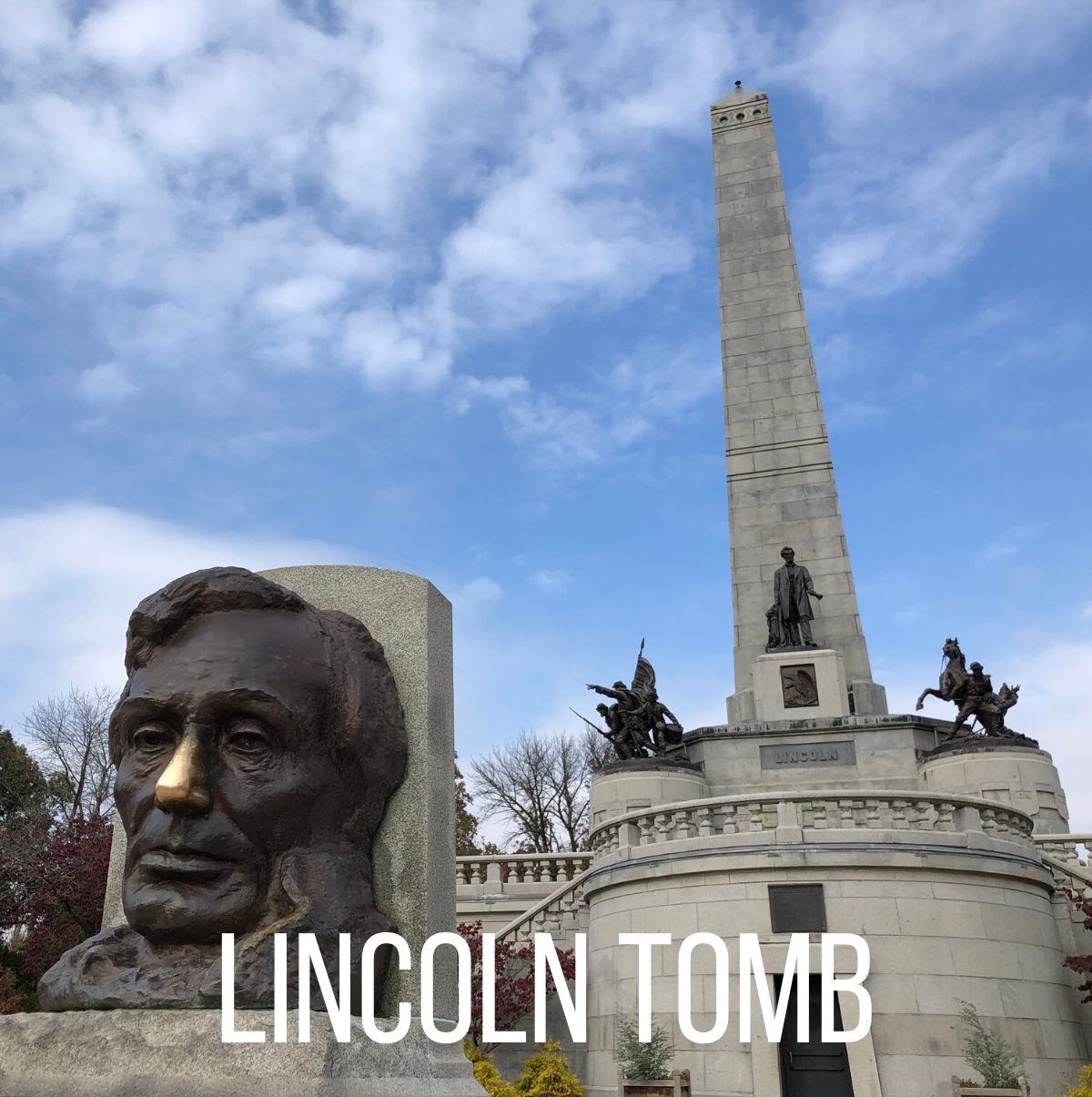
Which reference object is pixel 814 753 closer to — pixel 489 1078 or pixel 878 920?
pixel 878 920

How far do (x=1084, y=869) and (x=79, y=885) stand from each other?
18.0 meters

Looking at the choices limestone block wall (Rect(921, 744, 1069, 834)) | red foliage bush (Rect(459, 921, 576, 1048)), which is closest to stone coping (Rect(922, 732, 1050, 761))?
limestone block wall (Rect(921, 744, 1069, 834))

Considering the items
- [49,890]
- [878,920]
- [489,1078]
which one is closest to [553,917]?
[489,1078]

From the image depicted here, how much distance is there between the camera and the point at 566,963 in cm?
1727

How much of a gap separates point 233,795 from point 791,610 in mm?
21715

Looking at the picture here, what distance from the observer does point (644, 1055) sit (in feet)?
43.0

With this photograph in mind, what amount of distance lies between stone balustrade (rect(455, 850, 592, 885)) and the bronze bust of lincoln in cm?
1628

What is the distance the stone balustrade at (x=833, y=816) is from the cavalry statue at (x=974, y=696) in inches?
225

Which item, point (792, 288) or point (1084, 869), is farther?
point (792, 288)

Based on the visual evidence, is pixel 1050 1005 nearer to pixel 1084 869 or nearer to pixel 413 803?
pixel 1084 869

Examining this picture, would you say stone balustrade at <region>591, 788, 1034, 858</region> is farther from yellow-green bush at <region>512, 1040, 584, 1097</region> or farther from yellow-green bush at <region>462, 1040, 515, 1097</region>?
yellow-green bush at <region>462, 1040, 515, 1097</region>

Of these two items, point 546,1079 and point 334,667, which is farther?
point 546,1079

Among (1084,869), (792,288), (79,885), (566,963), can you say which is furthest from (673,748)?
(792,288)

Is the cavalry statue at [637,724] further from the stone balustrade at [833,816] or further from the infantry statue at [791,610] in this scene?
the stone balustrade at [833,816]
